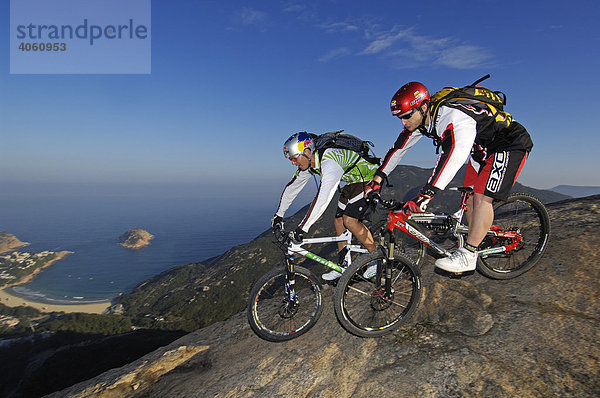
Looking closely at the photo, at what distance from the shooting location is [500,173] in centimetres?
493

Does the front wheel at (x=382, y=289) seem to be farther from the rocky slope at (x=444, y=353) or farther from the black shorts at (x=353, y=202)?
the black shorts at (x=353, y=202)

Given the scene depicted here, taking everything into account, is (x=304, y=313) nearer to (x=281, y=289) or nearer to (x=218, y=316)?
(x=281, y=289)

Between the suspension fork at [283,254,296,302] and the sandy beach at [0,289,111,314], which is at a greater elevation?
the suspension fork at [283,254,296,302]

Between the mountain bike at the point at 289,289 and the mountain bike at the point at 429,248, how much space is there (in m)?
0.57

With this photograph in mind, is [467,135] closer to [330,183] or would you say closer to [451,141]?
[451,141]

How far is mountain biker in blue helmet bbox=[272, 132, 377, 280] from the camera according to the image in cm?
535

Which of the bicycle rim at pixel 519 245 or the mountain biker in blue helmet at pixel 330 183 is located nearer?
the mountain biker in blue helmet at pixel 330 183

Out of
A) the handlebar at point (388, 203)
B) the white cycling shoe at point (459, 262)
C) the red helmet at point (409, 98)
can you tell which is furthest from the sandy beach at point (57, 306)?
the red helmet at point (409, 98)

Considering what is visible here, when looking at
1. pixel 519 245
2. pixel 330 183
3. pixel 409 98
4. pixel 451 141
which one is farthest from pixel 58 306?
pixel 451 141

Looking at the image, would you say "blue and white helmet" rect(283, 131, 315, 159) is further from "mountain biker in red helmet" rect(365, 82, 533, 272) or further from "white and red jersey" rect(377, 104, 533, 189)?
"white and red jersey" rect(377, 104, 533, 189)

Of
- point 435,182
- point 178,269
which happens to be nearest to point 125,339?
point 435,182

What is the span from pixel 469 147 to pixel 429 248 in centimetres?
252

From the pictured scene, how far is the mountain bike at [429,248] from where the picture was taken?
475 cm

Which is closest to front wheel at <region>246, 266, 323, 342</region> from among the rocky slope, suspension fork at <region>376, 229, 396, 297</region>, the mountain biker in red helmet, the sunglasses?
the rocky slope
